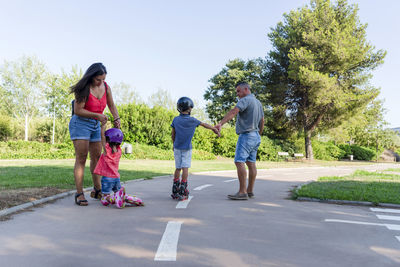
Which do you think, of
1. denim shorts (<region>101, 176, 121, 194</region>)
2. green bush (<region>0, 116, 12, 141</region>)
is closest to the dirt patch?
denim shorts (<region>101, 176, 121, 194</region>)

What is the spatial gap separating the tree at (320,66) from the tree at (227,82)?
5338 mm

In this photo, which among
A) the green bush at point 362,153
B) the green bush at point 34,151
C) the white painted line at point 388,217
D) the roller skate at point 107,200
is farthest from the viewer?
the green bush at point 362,153

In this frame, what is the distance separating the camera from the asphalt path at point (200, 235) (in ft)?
9.50

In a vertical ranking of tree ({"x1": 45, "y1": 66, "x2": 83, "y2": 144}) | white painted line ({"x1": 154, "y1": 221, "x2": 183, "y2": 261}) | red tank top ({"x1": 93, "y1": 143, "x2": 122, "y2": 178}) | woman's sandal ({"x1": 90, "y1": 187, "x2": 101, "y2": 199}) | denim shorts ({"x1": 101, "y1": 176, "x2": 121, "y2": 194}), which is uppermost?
tree ({"x1": 45, "y1": 66, "x2": 83, "y2": 144})

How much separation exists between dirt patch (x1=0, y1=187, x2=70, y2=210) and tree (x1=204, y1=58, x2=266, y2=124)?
32198 millimetres

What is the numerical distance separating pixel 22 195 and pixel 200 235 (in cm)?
361

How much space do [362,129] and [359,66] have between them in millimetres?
14764

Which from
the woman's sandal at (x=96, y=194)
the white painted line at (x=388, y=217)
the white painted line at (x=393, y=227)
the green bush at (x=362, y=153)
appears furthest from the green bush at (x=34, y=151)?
the green bush at (x=362, y=153)

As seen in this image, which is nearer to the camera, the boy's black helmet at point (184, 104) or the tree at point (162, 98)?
the boy's black helmet at point (184, 104)

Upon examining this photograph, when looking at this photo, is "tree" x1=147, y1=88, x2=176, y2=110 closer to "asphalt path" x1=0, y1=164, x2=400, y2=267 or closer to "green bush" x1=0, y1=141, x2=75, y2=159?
"green bush" x1=0, y1=141, x2=75, y2=159

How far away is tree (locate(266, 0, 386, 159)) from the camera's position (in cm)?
2752

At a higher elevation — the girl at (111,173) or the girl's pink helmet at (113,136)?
the girl's pink helmet at (113,136)

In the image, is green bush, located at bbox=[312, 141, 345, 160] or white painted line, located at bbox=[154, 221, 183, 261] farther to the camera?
green bush, located at bbox=[312, 141, 345, 160]

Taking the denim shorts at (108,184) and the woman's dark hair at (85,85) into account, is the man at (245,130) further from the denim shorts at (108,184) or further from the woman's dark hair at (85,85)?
the woman's dark hair at (85,85)
